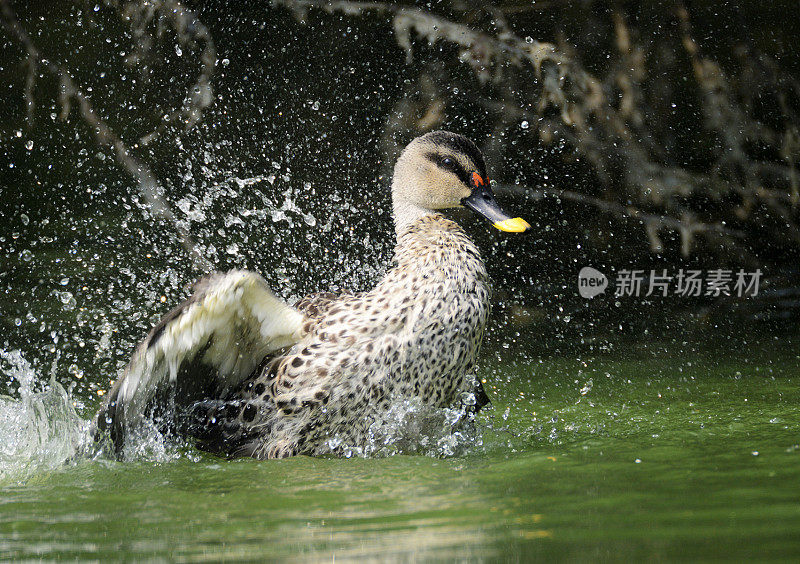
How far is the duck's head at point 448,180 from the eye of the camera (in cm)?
442

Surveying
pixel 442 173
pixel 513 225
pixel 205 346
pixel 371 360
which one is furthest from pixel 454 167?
pixel 205 346

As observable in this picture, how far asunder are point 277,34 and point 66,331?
9.56ft

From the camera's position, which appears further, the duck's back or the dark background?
the dark background

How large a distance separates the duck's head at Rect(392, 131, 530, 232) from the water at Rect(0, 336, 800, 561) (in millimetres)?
920

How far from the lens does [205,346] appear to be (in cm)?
388

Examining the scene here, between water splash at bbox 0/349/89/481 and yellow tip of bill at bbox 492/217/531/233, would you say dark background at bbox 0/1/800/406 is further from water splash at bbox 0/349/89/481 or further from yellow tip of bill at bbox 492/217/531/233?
water splash at bbox 0/349/89/481

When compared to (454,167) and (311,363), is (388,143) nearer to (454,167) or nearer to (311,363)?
(454,167)

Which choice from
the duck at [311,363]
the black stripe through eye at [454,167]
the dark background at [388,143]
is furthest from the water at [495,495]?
the dark background at [388,143]

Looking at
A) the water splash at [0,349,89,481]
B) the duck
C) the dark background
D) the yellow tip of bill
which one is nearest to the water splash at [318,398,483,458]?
the duck

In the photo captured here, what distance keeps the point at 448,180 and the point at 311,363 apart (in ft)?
3.36

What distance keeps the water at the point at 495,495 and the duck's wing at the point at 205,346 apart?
0.22m

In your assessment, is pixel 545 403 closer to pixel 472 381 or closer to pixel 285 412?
pixel 472 381

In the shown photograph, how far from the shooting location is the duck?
3805 millimetres

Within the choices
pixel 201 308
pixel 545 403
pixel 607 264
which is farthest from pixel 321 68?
pixel 201 308
